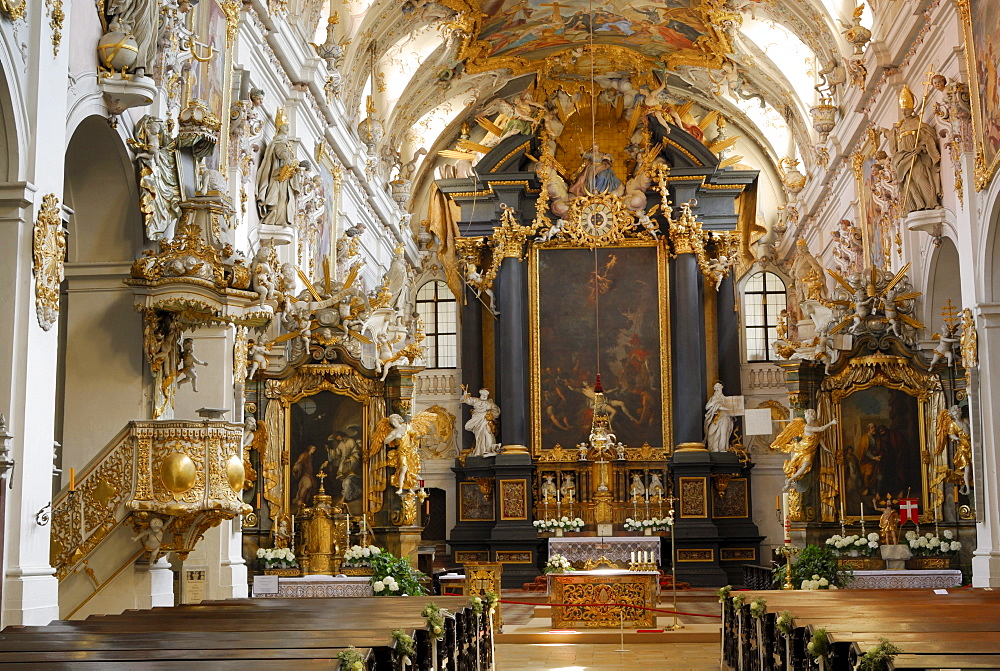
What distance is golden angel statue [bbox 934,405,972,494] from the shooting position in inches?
585

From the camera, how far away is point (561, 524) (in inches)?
904

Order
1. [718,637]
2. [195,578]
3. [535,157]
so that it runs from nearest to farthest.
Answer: [195,578] → [718,637] → [535,157]

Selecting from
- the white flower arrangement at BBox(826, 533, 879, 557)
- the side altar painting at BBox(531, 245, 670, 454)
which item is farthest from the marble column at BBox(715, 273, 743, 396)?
the white flower arrangement at BBox(826, 533, 879, 557)

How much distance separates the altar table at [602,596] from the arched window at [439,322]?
43.6 feet

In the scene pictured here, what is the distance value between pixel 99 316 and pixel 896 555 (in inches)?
402

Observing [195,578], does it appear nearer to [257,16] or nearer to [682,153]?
[257,16]

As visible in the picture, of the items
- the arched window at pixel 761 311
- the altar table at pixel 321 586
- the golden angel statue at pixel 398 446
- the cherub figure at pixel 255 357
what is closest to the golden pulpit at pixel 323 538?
the altar table at pixel 321 586

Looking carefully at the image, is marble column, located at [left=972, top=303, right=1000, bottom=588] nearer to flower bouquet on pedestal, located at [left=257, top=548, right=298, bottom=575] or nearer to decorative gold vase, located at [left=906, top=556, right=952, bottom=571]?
decorative gold vase, located at [left=906, top=556, right=952, bottom=571]

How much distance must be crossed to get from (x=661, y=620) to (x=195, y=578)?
6.70 metres

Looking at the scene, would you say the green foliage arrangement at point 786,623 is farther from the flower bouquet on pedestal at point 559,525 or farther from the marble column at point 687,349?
the marble column at point 687,349

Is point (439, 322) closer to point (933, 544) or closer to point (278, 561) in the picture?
point (278, 561)

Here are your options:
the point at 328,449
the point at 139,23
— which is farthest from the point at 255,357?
the point at 139,23

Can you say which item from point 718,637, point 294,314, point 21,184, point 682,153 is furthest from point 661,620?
point 682,153

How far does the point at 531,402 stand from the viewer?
25469mm
